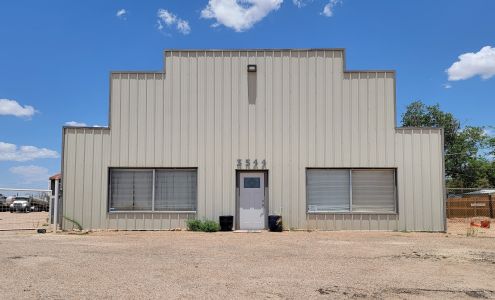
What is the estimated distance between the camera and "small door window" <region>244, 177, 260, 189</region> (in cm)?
1731

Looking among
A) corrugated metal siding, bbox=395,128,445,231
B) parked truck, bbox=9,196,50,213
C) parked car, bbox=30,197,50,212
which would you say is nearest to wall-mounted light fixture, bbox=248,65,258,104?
corrugated metal siding, bbox=395,128,445,231

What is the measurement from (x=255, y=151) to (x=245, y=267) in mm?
8193

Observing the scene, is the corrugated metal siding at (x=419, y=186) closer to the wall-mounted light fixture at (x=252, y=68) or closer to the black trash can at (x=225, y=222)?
the wall-mounted light fixture at (x=252, y=68)

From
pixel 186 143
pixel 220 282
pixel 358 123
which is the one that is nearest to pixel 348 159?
pixel 358 123

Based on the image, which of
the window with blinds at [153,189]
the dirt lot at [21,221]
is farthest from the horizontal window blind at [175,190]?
the dirt lot at [21,221]

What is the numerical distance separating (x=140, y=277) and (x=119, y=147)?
9704mm

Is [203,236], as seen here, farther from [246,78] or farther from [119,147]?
[246,78]

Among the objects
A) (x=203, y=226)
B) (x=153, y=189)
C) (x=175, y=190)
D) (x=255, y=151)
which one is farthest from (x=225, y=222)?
(x=153, y=189)

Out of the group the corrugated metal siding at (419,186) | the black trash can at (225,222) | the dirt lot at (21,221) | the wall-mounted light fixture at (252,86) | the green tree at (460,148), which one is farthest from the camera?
the green tree at (460,148)

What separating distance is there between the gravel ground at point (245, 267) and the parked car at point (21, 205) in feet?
27.1

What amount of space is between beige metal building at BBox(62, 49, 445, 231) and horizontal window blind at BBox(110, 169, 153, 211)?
0.12 ft

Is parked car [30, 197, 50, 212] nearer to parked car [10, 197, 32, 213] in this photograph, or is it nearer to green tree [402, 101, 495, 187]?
parked car [10, 197, 32, 213]

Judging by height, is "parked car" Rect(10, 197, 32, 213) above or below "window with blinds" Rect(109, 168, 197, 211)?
below

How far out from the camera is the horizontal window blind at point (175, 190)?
56.7 ft
